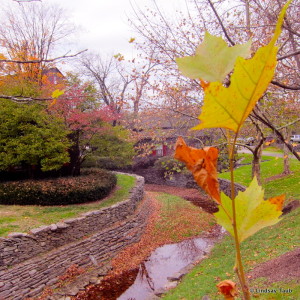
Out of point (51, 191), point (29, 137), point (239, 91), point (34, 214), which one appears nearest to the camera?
point (239, 91)

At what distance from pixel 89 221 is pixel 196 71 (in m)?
9.13

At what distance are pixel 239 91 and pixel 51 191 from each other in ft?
32.4

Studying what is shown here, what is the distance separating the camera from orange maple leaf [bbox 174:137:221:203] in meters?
0.48

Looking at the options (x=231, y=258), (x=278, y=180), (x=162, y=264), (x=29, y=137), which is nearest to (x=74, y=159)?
(x=29, y=137)

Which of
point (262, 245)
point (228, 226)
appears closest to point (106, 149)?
point (262, 245)

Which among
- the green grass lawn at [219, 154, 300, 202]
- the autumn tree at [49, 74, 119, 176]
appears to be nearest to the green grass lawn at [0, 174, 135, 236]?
the autumn tree at [49, 74, 119, 176]

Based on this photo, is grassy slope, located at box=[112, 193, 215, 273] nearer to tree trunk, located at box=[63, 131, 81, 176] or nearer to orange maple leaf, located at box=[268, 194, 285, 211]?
tree trunk, located at box=[63, 131, 81, 176]

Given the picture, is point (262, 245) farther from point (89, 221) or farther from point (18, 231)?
point (18, 231)

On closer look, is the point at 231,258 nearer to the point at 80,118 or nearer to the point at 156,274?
the point at 156,274

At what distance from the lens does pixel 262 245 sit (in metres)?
7.21

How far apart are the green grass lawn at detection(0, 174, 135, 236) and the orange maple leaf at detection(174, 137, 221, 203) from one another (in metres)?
7.77

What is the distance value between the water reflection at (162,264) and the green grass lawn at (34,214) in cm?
262

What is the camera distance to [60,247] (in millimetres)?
7992

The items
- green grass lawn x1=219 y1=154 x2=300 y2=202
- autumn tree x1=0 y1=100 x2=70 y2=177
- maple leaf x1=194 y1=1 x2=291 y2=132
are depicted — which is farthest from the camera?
green grass lawn x1=219 y1=154 x2=300 y2=202
